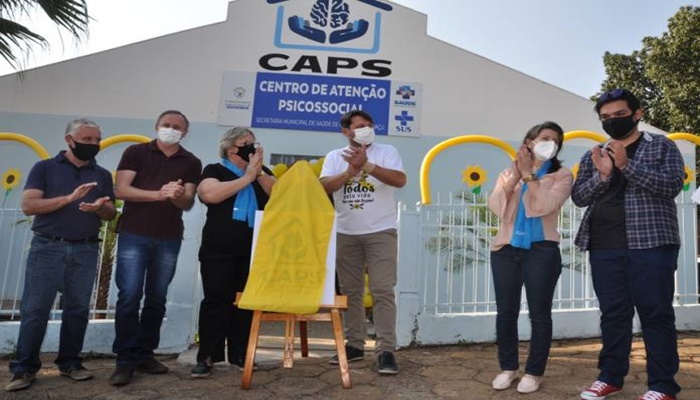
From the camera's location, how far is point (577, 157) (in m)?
8.85

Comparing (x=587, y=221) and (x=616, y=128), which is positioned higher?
(x=616, y=128)

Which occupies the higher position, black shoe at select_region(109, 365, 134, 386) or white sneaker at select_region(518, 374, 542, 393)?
white sneaker at select_region(518, 374, 542, 393)

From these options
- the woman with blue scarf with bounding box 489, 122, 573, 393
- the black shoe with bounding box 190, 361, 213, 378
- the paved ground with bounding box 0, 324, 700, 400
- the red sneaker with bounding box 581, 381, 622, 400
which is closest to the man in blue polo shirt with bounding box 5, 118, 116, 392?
the paved ground with bounding box 0, 324, 700, 400

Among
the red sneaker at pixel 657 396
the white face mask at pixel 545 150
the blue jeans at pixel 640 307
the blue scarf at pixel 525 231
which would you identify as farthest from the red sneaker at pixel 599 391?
the white face mask at pixel 545 150

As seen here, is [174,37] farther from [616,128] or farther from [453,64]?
[616,128]

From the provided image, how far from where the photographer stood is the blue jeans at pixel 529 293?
8.79 ft

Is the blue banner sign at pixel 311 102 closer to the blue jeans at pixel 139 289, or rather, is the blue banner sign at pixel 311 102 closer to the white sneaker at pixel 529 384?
the blue jeans at pixel 139 289

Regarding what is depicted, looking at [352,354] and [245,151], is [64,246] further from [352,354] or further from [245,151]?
[352,354]

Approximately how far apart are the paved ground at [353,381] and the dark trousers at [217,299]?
192mm

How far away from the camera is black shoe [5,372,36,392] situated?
2.75 m

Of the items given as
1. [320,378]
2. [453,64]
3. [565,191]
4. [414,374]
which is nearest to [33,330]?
[320,378]

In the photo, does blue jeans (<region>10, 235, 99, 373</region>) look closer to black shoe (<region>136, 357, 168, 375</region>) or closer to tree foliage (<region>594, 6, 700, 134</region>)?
black shoe (<region>136, 357, 168, 375</region>)

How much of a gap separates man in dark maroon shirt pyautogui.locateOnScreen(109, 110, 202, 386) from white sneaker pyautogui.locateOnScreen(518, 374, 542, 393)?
87.1 inches

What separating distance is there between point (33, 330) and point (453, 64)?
8.15m
